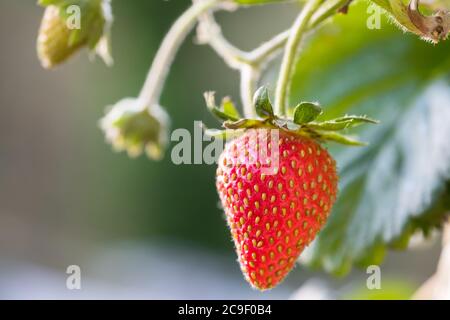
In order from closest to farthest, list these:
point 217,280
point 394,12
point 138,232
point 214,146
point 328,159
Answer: point 394,12 → point 328,159 → point 214,146 → point 217,280 → point 138,232

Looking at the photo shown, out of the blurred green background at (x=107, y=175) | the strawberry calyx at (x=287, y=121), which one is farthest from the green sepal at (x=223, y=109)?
the blurred green background at (x=107, y=175)

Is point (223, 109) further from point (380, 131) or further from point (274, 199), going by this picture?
point (380, 131)

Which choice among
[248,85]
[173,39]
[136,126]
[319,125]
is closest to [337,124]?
[319,125]

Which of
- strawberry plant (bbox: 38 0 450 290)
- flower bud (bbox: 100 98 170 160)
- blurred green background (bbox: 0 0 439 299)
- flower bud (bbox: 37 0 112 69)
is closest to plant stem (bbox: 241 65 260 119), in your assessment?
strawberry plant (bbox: 38 0 450 290)

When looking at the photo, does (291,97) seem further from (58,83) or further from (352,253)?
(58,83)

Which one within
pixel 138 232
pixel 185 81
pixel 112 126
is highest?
pixel 185 81

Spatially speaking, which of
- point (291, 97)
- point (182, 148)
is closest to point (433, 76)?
point (291, 97)

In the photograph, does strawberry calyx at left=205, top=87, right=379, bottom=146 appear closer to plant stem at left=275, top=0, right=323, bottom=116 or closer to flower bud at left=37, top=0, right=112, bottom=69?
plant stem at left=275, top=0, right=323, bottom=116
